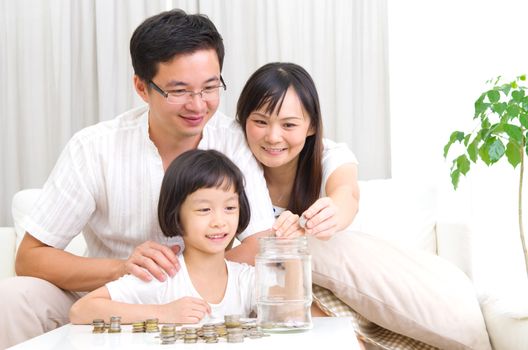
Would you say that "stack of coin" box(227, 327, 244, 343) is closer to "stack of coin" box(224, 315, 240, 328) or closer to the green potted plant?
"stack of coin" box(224, 315, 240, 328)

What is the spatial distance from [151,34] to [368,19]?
155 centimetres

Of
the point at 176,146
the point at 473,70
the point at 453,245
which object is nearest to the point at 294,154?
the point at 176,146

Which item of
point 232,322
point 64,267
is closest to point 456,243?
point 64,267

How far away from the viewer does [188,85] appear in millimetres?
2076

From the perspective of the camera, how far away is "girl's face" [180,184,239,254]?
A: 1.85 m

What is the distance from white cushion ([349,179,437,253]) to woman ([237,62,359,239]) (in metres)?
0.49

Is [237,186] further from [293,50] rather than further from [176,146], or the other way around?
[293,50]

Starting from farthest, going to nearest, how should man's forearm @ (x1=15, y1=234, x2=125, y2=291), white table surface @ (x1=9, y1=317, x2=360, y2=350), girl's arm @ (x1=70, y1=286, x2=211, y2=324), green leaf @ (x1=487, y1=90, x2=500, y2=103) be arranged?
1. green leaf @ (x1=487, y1=90, x2=500, y2=103)
2. man's forearm @ (x1=15, y1=234, x2=125, y2=291)
3. girl's arm @ (x1=70, y1=286, x2=211, y2=324)
4. white table surface @ (x1=9, y1=317, x2=360, y2=350)

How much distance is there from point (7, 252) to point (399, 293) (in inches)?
65.6

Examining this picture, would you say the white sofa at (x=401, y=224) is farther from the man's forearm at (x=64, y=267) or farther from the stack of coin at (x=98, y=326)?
the stack of coin at (x=98, y=326)

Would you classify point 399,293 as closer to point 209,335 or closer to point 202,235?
point 202,235

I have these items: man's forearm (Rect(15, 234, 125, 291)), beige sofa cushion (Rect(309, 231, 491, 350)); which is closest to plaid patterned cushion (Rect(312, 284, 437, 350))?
beige sofa cushion (Rect(309, 231, 491, 350))

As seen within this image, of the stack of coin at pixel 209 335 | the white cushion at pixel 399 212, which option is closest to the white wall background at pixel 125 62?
the white cushion at pixel 399 212

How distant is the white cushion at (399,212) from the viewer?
114 inches
